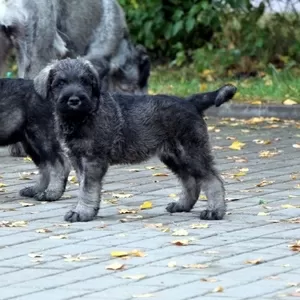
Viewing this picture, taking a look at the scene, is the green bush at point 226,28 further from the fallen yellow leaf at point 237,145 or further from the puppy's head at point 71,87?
the puppy's head at point 71,87

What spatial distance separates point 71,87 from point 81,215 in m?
0.89

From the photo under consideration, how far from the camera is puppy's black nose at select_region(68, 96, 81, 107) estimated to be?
27.2 ft

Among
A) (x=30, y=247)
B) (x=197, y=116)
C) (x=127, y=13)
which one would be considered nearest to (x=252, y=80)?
(x=127, y=13)

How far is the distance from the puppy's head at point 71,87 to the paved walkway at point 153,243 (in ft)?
2.62

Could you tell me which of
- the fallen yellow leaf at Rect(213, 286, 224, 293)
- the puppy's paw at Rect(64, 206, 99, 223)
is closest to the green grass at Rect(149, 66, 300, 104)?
the puppy's paw at Rect(64, 206, 99, 223)

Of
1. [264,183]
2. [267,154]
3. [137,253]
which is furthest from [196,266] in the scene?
[267,154]

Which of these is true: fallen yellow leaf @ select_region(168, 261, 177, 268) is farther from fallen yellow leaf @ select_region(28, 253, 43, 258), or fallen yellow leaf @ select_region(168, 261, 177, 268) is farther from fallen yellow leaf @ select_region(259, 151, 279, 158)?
fallen yellow leaf @ select_region(259, 151, 279, 158)

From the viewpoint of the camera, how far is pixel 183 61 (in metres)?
19.2

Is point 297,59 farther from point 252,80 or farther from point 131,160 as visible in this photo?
point 131,160

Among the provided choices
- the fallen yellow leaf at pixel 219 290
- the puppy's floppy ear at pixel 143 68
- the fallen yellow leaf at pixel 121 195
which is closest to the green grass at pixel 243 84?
the puppy's floppy ear at pixel 143 68

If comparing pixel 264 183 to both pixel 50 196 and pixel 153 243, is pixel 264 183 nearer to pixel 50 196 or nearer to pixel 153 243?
pixel 50 196

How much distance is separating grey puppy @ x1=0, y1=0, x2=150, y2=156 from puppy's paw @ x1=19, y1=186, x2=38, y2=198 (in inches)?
95.9

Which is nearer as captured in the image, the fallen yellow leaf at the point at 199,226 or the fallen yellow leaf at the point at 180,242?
the fallen yellow leaf at the point at 180,242

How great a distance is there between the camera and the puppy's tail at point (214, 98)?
8.55 meters
